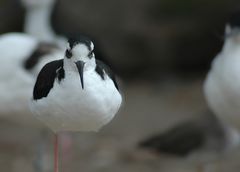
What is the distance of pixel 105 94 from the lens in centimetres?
388

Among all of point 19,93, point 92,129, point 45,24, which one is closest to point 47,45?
point 19,93

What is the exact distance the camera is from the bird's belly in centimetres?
383

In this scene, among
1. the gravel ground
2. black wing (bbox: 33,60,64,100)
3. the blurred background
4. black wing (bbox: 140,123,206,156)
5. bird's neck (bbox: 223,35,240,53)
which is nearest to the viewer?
black wing (bbox: 33,60,64,100)

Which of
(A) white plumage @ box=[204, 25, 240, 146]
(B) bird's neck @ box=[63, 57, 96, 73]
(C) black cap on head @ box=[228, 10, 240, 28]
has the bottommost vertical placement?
(B) bird's neck @ box=[63, 57, 96, 73]

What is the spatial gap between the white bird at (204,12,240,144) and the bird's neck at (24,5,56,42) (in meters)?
2.11

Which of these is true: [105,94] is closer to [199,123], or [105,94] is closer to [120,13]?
[199,123]

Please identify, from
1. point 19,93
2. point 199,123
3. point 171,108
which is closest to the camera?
point 19,93

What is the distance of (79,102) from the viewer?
383 cm

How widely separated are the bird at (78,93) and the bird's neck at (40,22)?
114 inches

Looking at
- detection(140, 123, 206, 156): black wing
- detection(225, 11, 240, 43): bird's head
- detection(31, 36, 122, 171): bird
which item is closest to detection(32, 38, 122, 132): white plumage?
detection(31, 36, 122, 171): bird

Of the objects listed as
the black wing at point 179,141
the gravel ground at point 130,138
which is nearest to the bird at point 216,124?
the black wing at point 179,141

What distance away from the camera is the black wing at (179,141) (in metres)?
5.88

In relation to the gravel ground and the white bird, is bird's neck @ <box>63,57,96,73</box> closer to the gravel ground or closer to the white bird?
the white bird

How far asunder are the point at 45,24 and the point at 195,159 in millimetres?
1935
